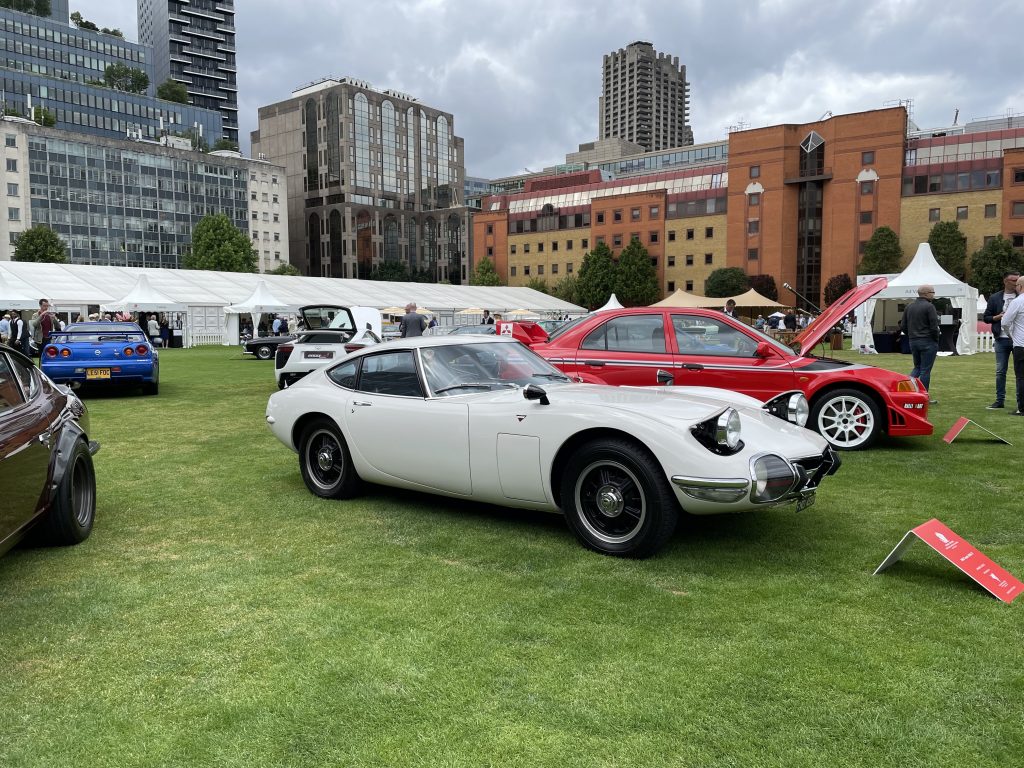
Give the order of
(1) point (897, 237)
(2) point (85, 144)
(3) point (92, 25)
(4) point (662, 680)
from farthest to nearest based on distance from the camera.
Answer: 1. (3) point (92, 25)
2. (2) point (85, 144)
3. (1) point (897, 237)
4. (4) point (662, 680)

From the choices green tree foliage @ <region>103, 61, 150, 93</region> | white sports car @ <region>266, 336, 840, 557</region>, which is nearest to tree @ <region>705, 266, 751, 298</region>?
white sports car @ <region>266, 336, 840, 557</region>

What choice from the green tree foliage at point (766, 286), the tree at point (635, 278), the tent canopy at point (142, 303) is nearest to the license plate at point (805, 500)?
the tent canopy at point (142, 303)

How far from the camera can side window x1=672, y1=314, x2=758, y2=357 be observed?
306 inches

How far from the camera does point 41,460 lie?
4184 millimetres

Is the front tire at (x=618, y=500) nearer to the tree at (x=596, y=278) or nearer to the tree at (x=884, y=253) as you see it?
the tree at (x=884, y=253)

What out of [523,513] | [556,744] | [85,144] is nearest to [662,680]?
[556,744]

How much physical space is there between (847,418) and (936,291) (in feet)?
64.7

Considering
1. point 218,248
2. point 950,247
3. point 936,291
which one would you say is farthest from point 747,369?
point 218,248

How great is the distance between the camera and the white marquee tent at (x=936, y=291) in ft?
80.0

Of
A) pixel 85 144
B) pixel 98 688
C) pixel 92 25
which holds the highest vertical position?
pixel 92 25

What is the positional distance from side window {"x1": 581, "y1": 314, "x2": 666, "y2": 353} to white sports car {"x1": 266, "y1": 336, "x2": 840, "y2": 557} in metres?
2.42

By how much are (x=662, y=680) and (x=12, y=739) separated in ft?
7.75

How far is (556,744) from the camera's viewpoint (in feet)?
8.07

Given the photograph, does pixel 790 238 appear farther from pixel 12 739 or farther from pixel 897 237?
pixel 12 739
